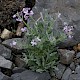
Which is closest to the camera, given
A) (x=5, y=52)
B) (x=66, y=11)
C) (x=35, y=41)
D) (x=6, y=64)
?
(x=35, y=41)

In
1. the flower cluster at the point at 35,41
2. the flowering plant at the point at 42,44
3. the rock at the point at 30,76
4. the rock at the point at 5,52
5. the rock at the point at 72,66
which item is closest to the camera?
the flower cluster at the point at 35,41

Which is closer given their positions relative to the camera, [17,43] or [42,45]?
[42,45]

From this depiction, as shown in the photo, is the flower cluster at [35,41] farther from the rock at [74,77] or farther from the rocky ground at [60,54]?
the rock at [74,77]

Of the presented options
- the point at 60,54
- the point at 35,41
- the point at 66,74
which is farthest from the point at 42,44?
the point at 66,74

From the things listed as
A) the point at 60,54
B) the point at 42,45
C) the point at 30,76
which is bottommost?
the point at 30,76

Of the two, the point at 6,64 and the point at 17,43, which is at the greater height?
the point at 17,43

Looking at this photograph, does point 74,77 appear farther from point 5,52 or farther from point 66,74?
point 5,52

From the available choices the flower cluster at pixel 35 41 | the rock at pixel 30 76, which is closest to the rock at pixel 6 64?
the rock at pixel 30 76

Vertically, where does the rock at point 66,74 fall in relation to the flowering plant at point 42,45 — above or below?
below
